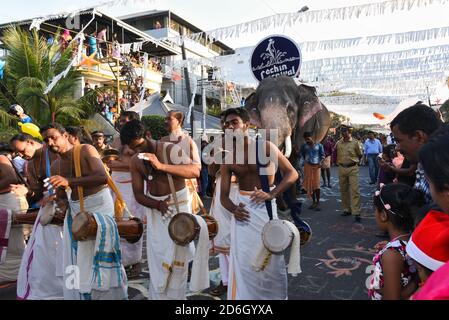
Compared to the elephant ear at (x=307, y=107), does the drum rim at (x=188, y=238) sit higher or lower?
lower

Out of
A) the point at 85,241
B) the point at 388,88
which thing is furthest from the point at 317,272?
the point at 388,88

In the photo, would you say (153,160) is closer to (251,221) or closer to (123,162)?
(251,221)

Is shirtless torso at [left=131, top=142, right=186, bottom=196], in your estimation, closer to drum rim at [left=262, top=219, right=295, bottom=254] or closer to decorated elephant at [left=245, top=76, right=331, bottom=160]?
drum rim at [left=262, top=219, right=295, bottom=254]

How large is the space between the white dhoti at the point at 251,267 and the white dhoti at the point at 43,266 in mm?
1758

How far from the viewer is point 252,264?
3150mm

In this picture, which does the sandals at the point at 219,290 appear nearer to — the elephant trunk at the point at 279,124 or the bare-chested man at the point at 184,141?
the bare-chested man at the point at 184,141

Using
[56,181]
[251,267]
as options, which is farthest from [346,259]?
[56,181]

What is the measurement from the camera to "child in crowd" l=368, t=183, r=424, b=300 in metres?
1.98

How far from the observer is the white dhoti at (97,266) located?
3.31 m

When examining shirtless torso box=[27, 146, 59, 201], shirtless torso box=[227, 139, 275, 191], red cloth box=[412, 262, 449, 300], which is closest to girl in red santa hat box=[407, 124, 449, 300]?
red cloth box=[412, 262, 449, 300]

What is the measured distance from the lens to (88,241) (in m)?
3.36

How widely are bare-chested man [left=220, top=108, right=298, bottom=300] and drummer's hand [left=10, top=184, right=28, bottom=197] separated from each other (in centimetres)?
294

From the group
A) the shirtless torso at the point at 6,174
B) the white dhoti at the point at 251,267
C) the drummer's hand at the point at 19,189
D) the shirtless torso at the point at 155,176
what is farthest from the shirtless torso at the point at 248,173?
the drummer's hand at the point at 19,189
